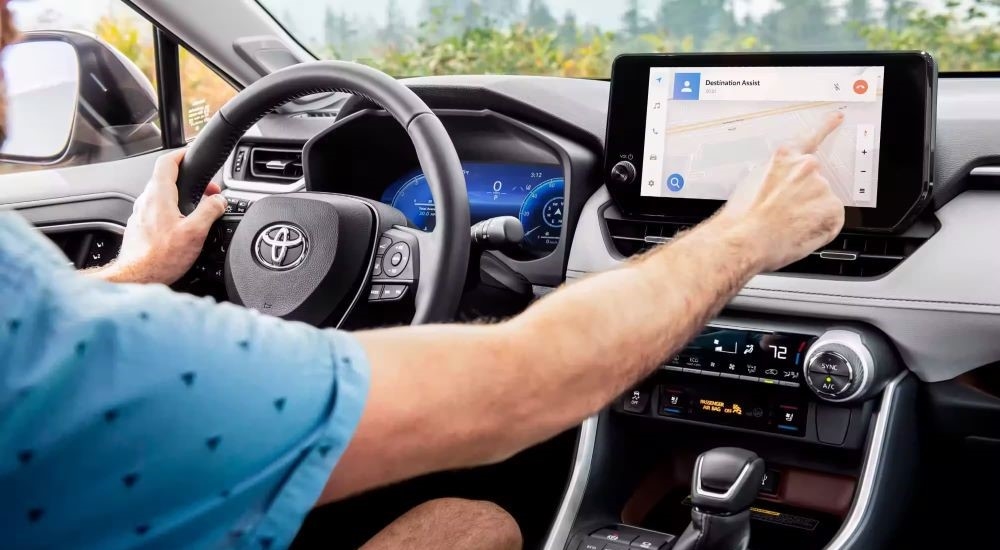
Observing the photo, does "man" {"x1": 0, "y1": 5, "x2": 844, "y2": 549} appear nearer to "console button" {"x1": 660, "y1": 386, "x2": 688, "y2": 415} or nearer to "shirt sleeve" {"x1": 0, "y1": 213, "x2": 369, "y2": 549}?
"shirt sleeve" {"x1": 0, "y1": 213, "x2": 369, "y2": 549}

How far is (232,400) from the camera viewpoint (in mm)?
700

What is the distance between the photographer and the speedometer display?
220 centimetres

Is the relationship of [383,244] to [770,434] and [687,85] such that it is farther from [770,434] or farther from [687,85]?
[770,434]

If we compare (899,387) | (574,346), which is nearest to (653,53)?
(899,387)

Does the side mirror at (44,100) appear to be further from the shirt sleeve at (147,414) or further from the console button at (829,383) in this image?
the shirt sleeve at (147,414)

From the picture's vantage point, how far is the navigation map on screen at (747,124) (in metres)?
1.75

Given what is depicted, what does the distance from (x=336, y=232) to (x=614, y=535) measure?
0.79 metres

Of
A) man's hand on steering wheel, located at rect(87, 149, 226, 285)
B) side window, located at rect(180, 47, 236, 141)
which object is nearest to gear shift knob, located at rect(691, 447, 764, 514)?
man's hand on steering wheel, located at rect(87, 149, 226, 285)

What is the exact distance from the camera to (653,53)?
191 centimetres

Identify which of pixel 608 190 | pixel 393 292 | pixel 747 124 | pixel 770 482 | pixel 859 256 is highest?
pixel 747 124

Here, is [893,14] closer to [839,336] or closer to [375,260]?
[839,336]

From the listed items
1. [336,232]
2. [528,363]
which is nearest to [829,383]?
[336,232]

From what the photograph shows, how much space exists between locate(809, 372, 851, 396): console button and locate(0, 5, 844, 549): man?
92 cm

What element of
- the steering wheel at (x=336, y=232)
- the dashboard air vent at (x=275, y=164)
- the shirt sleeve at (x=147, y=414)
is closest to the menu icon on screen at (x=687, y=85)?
the steering wheel at (x=336, y=232)
